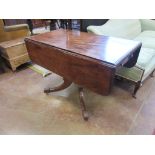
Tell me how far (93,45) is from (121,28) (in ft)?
4.06

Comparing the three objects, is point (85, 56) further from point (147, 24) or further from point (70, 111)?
point (147, 24)

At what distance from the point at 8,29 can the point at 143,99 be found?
234 cm

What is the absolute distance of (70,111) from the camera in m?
1.63

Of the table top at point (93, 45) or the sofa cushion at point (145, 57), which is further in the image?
the sofa cushion at point (145, 57)

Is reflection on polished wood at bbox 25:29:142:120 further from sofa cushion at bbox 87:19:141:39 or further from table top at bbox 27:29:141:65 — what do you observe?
sofa cushion at bbox 87:19:141:39

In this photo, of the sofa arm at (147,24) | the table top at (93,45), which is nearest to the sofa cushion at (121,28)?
the sofa arm at (147,24)

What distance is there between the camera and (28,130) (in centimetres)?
143

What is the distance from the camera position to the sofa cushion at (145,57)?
155cm

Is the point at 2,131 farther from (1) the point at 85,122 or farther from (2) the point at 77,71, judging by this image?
(2) the point at 77,71

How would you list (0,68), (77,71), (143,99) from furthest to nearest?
(0,68) → (143,99) → (77,71)

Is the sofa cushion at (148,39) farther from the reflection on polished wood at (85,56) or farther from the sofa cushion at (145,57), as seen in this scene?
the reflection on polished wood at (85,56)

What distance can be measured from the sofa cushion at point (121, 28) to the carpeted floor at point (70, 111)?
2.47 feet

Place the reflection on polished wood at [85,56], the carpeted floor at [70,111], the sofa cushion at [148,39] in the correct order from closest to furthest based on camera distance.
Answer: the reflection on polished wood at [85,56] → the carpeted floor at [70,111] → the sofa cushion at [148,39]
